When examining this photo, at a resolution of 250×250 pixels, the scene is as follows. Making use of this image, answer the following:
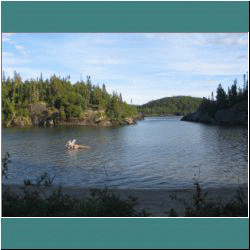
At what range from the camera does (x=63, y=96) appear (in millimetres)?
71625

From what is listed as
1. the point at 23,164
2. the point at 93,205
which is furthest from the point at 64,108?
the point at 93,205

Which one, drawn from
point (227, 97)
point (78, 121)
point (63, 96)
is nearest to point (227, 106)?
point (227, 97)

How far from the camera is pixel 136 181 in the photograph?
45.8 feet

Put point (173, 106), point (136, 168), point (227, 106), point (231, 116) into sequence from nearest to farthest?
point (136, 168)
point (231, 116)
point (227, 106)
point (173, 106)

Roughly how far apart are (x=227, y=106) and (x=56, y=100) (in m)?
33.7

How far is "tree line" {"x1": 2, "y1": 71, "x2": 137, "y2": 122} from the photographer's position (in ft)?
217

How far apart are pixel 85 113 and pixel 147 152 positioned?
4710 centimetres

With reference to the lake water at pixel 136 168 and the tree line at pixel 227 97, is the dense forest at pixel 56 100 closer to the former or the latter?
the tree line at pixel 227 97

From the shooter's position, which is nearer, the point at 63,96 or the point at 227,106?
the point at 227,106

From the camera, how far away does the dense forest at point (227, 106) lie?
2501 inches

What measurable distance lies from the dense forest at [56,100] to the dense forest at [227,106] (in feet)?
56.2

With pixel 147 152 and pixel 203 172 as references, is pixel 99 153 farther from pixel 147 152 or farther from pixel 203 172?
pixel 203 172

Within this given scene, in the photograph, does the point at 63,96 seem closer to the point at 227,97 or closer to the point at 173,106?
the point at 173,106

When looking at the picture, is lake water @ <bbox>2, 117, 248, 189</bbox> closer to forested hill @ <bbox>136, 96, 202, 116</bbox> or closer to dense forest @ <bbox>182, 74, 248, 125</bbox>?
dense forest @ <bbox>182, 74, 248, 125</bbox>
